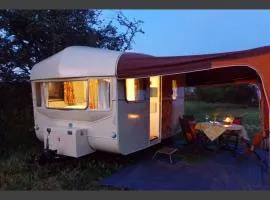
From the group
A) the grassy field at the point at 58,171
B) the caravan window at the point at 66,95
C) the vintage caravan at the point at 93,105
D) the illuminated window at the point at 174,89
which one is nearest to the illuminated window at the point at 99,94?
the vintage caravan at the point at 93,105

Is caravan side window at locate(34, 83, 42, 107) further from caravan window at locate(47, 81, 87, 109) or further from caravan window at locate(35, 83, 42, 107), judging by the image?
caravan window at locate(47, 81, 87, 109)

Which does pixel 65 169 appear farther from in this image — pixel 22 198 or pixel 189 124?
pixel 189 124

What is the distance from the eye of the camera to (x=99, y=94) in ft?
23.2

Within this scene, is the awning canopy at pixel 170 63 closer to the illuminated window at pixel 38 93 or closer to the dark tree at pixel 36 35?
the illuminated window at pixel 38 93

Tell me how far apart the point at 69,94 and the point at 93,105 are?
109 centimetres

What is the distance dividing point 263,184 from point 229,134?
2.17m

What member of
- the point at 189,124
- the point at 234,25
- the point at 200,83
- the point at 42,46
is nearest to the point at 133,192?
the point at 189,124

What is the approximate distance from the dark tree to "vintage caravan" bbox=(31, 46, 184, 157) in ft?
6.50

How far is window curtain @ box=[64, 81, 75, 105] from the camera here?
311 inches

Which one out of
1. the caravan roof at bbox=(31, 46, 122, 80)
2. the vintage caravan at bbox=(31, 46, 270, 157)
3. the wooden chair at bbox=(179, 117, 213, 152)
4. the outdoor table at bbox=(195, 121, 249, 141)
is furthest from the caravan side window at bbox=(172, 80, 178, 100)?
the caravan roof at bbox=(31, 46, 122, 80)

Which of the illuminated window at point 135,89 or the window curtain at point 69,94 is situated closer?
the illuminated window at point 135,89

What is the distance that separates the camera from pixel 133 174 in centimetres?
688

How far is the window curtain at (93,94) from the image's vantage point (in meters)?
7.13

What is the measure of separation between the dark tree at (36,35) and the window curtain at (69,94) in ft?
8.88
